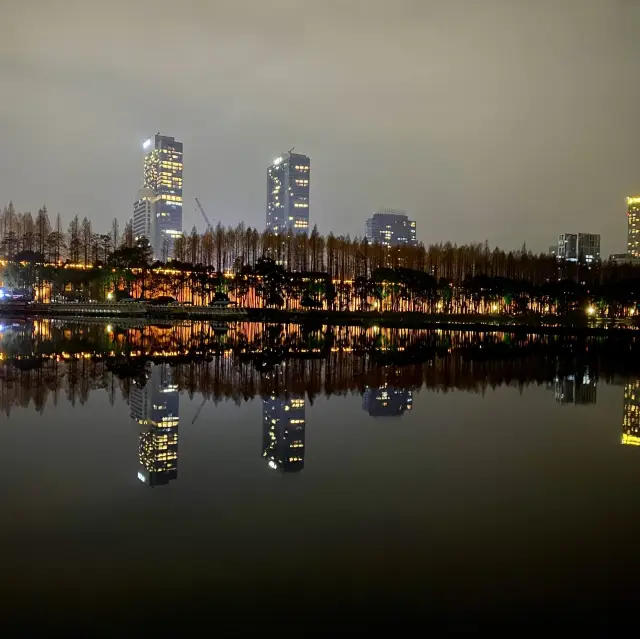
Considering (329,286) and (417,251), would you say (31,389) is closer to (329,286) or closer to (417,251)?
(329,286)

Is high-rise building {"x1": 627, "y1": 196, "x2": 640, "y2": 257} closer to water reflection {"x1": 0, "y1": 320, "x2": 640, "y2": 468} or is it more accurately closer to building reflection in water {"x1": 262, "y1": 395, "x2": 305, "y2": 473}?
water reflection {"x1": 0, "y1": 320, "x2": 640, "y2": 468}

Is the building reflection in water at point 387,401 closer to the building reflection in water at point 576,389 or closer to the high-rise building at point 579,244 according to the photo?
the building reflection in water at point 576,389

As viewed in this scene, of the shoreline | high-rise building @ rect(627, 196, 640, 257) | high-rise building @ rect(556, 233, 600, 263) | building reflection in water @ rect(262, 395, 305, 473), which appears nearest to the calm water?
building reflection in water @ rect(262, 395, 305, 473)

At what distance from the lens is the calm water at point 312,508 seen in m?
4.34

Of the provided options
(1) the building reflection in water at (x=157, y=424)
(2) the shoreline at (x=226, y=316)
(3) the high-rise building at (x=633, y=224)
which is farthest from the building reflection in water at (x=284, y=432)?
(3) the high-rise building at (x=633, y=224)

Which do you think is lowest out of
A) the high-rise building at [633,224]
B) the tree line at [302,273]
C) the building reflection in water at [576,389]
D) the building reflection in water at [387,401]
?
the building reflection in water at [576,389]

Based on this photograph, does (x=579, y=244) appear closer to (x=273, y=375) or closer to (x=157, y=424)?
(x=273, y=375)

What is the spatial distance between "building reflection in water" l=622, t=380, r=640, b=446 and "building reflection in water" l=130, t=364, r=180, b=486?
284 inches

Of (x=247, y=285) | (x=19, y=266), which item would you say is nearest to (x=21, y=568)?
(x=247, y=285)

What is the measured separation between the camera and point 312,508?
6055 mm

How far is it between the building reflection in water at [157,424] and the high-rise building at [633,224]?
20444 centimetres

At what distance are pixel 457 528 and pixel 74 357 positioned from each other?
16586mm

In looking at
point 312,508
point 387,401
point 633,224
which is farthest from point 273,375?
point 633,224

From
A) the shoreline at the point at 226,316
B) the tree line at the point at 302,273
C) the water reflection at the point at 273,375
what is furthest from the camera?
the tree line at the point at 302,273
